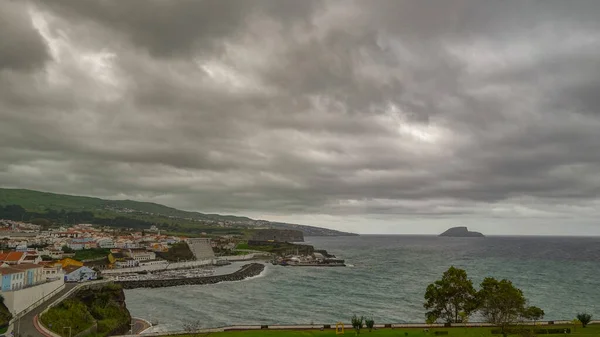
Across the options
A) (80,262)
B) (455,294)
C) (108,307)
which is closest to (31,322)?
(108,307)

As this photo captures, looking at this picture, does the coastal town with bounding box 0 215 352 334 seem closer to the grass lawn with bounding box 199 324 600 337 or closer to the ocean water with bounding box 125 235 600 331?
the ocean water with bounding box 125 235 600 331

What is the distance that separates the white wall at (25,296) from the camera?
168 ft

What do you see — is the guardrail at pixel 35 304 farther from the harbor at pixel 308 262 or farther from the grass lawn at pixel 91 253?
the harbor at pixel 308 262

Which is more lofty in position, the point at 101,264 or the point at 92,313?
the point at 92,313

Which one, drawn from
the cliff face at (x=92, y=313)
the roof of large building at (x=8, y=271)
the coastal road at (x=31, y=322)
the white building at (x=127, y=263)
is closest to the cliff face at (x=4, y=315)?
the coastal road at (x=31, y=322)

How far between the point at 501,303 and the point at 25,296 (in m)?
56.1

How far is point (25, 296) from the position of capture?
176 feet

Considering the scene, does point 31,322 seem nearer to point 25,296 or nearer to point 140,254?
point 25,296

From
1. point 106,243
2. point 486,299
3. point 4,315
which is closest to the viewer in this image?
point 486,299

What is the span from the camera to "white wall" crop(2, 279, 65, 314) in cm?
5116

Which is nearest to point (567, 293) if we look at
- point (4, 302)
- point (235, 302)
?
point (235, 302)

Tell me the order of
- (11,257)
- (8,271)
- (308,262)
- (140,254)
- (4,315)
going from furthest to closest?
(308,262) < (140,254) < (11,257) < (8,271) < (4,315)

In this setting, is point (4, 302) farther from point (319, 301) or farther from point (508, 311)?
point (508, 311)

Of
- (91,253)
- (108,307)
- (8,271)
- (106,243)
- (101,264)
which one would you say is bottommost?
(101,264)
